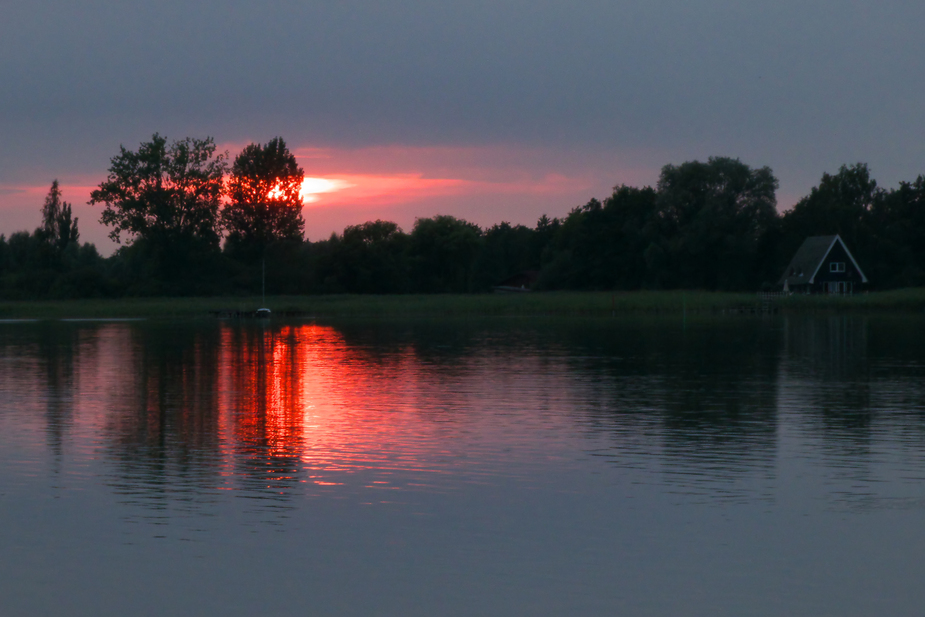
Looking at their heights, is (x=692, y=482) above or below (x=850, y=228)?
below

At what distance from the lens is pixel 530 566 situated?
9852 mm

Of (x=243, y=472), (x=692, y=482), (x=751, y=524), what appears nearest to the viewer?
(x=751, y=524)

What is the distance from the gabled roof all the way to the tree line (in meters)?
4.68

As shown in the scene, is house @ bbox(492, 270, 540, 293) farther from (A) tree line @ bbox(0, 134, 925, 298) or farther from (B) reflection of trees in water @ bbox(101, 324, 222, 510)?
(B) reflection of trees in water @ bbox(101, 324, 222, 510)

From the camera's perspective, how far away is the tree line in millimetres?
117875

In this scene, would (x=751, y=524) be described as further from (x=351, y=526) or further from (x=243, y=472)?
(x=243, y=472)

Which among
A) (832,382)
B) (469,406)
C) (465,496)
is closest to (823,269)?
(832,382)

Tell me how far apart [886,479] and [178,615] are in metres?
9.99

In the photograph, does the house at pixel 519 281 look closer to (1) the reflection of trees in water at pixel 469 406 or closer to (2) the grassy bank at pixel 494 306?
(2) the grassy bank at pixel 494 306

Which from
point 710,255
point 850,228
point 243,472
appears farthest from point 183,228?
point 243,472

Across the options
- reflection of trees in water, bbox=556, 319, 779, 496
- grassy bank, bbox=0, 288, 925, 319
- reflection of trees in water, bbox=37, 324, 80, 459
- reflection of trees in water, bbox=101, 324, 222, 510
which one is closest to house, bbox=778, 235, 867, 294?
grassy bank, bbox=0, 288, 925, 319

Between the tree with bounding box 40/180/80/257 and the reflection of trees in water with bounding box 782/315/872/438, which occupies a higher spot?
the tree with bounding box 40/180/80/257

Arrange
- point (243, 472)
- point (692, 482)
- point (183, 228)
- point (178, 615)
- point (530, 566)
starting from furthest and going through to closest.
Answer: point (183, 228), point (243, 472), point (692, 482), point (530, 566), point (178, 615)

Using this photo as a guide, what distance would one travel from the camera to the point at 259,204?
12531 centimetres
